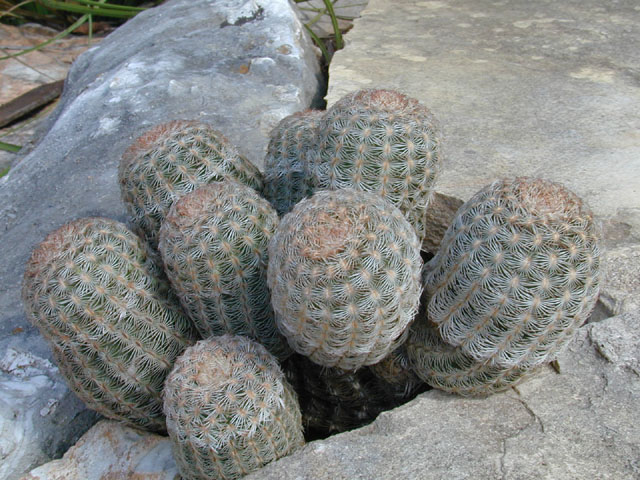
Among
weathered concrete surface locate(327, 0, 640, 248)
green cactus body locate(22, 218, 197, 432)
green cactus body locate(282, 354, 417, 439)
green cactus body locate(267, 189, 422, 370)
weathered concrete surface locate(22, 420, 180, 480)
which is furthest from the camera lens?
weathered concrete surface locate(327, 0, 640, 248)

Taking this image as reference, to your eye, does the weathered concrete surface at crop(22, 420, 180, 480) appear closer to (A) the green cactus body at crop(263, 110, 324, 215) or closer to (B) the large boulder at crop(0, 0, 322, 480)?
(B) the large boulder at crop(0, 0, 322, 480)

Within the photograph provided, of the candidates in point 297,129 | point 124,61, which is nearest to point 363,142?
point 297,129

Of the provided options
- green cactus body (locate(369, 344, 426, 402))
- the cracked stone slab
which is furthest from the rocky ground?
green cactus body (locate(369, 344, 426, 402))

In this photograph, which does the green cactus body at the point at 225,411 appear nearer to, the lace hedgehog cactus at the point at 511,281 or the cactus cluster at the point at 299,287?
the cactus cluster at the point at 299,287

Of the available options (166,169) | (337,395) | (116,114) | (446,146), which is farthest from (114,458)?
(116,114)

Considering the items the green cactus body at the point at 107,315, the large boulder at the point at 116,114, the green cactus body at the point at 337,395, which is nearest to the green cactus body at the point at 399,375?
the green cactus body at the point at 337,395
